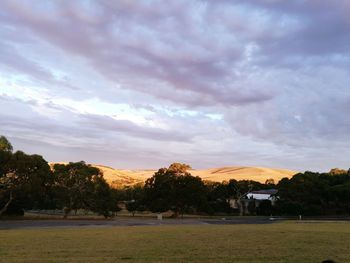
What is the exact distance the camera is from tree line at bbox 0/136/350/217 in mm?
59500

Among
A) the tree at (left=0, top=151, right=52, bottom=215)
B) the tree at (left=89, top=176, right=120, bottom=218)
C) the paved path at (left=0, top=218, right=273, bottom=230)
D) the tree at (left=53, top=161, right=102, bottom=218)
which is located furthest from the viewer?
the tree at (left=89, top=176, right=120, bottom=218)

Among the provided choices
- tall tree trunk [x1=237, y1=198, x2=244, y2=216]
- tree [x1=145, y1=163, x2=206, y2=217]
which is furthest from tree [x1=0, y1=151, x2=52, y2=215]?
tall tree trunk [x1=237, y1=198, x2=244, y2=216]

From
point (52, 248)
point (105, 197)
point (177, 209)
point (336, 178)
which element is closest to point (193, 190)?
point (177, 209)

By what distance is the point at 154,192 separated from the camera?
81.2 metres

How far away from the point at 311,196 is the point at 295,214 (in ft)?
14.3

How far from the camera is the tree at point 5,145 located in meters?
62.8

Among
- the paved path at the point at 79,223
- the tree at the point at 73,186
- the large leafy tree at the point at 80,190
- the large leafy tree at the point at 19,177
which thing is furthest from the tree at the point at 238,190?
the large leafy tree at the point at 19,177

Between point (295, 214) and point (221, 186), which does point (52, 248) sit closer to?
point (295, 214)

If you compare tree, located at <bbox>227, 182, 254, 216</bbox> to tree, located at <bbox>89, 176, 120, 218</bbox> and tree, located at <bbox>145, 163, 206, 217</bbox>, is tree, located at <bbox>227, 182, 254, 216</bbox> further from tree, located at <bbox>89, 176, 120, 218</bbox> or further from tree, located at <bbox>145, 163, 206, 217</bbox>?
tree, located at <bbox>89, 176, 120, 218</bbox>

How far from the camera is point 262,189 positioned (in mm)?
124312

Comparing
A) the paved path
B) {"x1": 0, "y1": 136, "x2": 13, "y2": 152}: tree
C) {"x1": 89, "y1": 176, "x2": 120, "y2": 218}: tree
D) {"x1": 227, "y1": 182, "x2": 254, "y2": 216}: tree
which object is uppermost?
{"x1": 0, "y1": 136, "x2": 13, "y2": 152}: tree

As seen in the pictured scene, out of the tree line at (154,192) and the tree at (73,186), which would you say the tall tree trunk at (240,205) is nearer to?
the tree line at (154,192)

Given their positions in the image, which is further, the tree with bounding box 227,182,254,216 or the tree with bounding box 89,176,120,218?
the tree with bounding box 227,182,254,216

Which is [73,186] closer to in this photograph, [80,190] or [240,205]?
[80,190]
